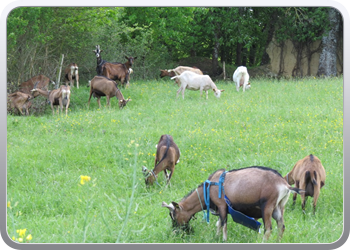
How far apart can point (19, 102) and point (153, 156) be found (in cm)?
687

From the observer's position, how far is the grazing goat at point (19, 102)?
12943 mm

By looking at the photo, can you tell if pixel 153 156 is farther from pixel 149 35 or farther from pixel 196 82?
pixel 149 35

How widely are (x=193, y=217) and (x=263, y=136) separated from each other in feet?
13.0

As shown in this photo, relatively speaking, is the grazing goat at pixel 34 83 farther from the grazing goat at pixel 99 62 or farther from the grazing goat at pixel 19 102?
the grazing goat at pixel 99 62

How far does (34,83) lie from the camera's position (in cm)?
1392

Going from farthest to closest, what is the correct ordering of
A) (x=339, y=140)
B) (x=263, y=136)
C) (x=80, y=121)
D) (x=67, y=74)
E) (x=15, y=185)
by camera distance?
(x=67, y=74) < (x=80, y=121) < (x=263, y=136) < (x=339, y=140) < (x=15, y=185)

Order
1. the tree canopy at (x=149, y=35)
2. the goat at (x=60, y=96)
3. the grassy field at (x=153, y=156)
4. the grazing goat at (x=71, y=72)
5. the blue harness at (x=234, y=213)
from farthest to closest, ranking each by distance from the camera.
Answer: the grazing goat at (x=71, y=72) < the goat at (x=60, y=96) < the tree canopy at (x=149, y=35) < the grassy field at (x=153, y=156) < the blue harness at (x=234, y=213)

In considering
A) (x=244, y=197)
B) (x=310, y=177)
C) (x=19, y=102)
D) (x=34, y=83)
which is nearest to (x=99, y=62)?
(x=34, y=83)

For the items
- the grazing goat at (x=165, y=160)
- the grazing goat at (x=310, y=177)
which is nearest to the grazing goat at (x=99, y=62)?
the grazing goat at (x=165, y=160)

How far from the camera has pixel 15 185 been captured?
7191mm

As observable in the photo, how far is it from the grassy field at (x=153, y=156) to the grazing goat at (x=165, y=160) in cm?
19

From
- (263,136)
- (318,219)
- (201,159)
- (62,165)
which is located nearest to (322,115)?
(263,136)

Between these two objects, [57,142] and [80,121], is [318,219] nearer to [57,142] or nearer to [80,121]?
[57,142]

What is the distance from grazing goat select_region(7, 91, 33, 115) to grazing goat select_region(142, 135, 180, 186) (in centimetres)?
694
